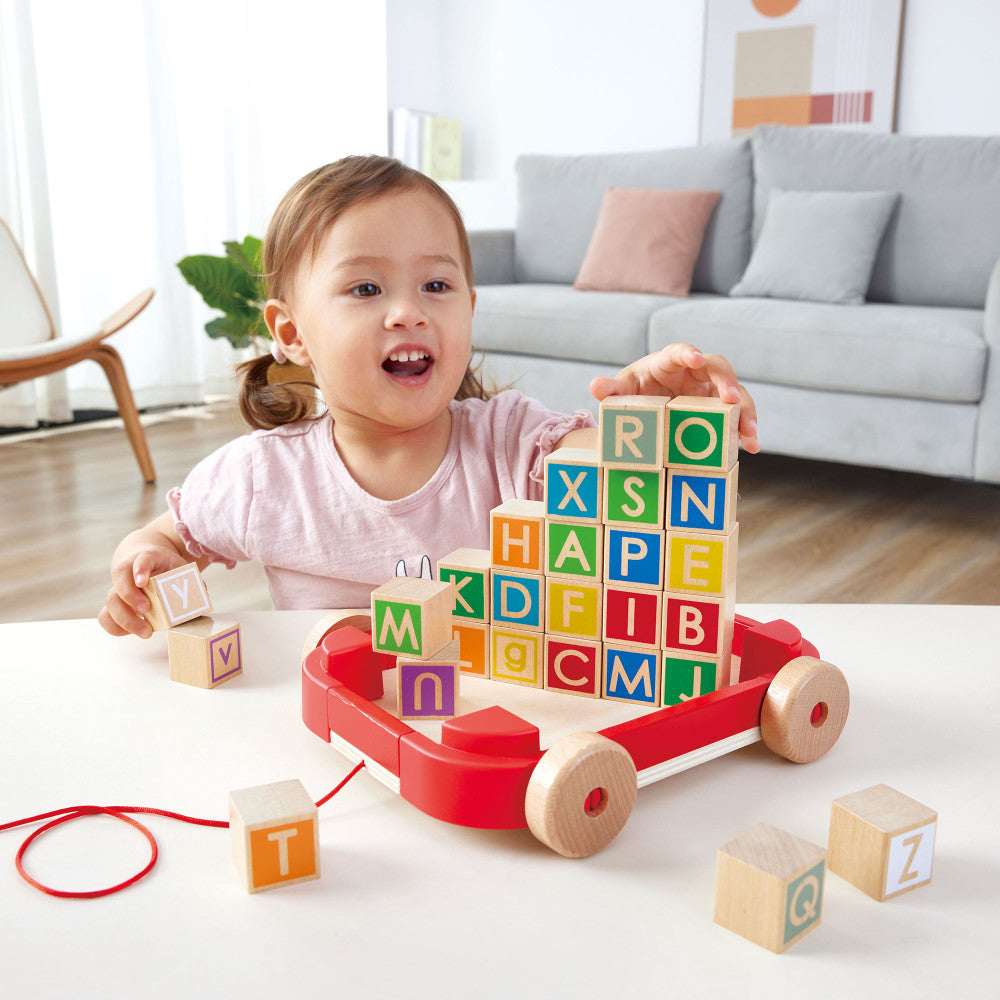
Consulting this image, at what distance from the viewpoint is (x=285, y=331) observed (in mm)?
1029

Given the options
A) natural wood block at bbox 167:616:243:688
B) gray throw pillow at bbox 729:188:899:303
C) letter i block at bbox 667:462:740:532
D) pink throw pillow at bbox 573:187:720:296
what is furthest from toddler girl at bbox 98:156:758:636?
pink throw pillow at bbox 573:187:720:296

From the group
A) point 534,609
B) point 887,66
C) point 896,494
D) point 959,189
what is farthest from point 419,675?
point 887,66

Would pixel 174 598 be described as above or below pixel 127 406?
above

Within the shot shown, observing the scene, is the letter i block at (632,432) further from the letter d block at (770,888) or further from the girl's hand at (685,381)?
the letter d block at (770,888)

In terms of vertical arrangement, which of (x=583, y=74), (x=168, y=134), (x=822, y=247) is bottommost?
(x=822, y=247)

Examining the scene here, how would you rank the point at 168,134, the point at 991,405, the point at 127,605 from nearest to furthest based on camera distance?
the point at 127,605, the point at 991,405, the point at 168,134

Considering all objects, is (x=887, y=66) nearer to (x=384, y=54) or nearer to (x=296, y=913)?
(x=384, y=54)

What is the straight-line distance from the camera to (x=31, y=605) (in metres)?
1.96

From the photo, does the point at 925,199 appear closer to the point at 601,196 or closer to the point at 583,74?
the point at 601,196

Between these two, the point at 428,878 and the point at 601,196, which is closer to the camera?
the point at 428,878

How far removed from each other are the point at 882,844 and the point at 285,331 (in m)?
Answer: 0.77

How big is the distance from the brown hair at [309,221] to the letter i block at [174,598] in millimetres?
338

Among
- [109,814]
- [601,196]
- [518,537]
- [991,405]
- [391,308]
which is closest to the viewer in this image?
[109,814]

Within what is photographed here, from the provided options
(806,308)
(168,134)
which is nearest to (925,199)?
(806,308)
